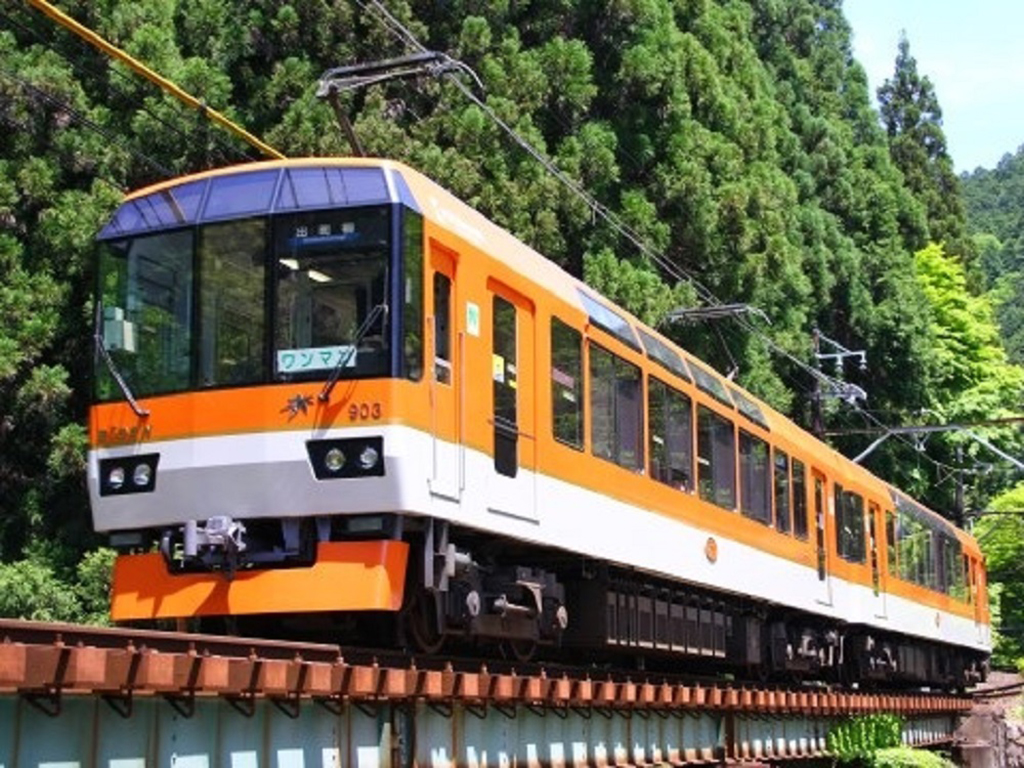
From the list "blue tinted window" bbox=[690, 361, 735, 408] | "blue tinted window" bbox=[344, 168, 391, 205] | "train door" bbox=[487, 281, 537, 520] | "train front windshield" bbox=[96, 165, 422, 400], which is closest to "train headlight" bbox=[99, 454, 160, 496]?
"train front windshield" bbox=[96, 165, 422, 400]

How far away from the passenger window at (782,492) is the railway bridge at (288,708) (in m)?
4.17

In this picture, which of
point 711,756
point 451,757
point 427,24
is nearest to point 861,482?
point 711,756

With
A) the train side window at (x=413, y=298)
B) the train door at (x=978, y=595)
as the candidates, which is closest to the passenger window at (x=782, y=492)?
the train side window at (x=413, y=298)

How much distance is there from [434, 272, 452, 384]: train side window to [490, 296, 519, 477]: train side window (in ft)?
2.15

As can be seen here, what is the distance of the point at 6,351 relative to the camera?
17.4 meters

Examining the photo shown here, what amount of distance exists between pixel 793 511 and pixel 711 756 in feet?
12.5

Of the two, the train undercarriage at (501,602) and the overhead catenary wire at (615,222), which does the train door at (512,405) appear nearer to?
the train undercarriage at (501,602)

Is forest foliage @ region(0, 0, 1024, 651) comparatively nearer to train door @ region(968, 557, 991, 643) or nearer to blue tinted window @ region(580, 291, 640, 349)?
train door @ region(968, 557, 991, 643)

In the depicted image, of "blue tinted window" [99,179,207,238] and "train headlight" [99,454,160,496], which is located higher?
"blue tinted window" [99,179,207,238]

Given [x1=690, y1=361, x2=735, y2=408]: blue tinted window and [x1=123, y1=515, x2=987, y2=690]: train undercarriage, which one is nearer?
[x1=123, y1=515, x2=987, y2=690]: train undercarriage

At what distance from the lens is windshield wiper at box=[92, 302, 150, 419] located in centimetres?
932

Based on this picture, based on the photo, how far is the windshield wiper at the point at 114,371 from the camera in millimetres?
9320

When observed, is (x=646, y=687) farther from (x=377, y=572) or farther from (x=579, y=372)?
(x=377, y=572)

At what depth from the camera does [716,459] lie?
1530cm
